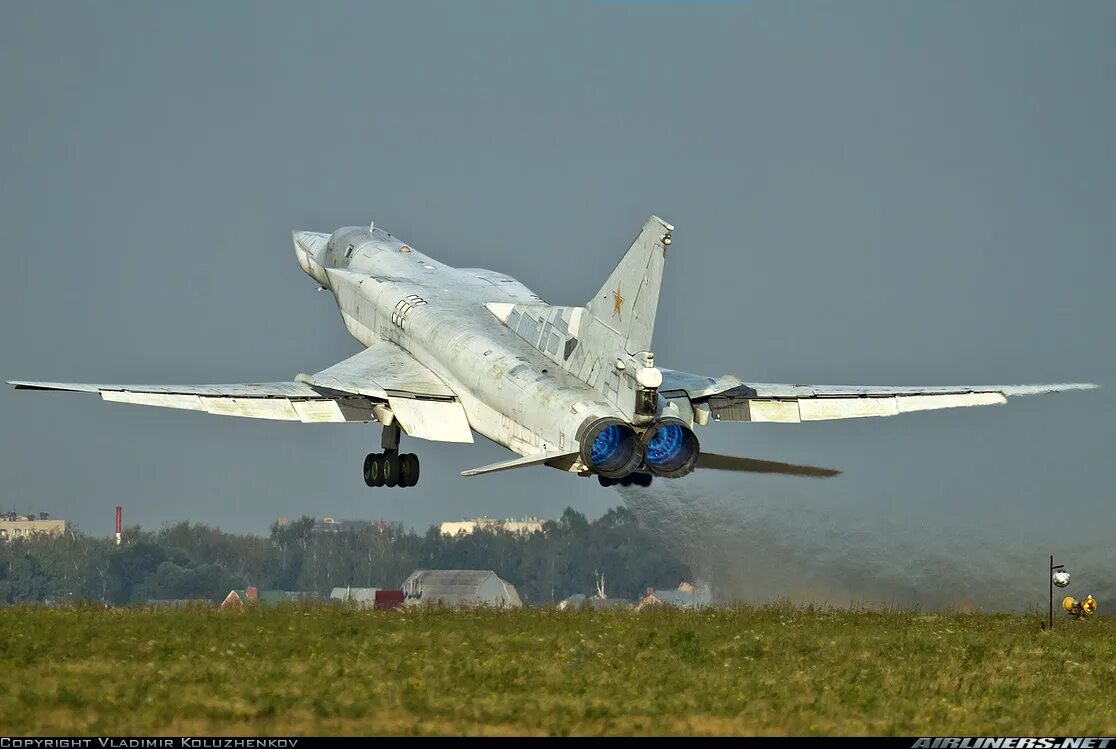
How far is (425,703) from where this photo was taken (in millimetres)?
26625

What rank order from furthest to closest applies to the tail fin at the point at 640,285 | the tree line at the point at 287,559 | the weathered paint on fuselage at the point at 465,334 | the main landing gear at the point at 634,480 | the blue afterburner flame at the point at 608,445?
the tree line at the point at 287,559
the main landing gear at the point at 634,480
the weathered paint on fuselage at the point at 465,334
the blue afterburner flame at the point at 608,445
the tail fin at the point at 640,285

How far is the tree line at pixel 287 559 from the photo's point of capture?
59656mm

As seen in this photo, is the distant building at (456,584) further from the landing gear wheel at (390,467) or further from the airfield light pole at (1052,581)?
the airfield light pole at (1052,581)

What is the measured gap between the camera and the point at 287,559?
201 ft

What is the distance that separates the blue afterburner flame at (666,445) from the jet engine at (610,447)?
0.86 m

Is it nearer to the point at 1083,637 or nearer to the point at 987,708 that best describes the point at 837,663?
the point at 987,708

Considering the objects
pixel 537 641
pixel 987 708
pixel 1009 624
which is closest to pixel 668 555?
pixel 1009 624

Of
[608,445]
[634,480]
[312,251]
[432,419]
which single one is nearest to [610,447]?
[608,445]

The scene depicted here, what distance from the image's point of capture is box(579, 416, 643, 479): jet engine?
34.6 metres

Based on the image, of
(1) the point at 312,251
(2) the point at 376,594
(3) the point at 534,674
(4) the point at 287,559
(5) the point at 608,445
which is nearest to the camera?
(3) the point at 534,674

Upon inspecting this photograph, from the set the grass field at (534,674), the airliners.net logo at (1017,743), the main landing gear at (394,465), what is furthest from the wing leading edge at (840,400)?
the airliners.net logo at (1017,743)

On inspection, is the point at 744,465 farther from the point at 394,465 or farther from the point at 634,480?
the point at 394,465

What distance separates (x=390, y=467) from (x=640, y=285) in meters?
11.7

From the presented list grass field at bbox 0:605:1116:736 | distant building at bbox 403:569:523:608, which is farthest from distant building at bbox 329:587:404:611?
grass field at bbox 0:605:1116:736
